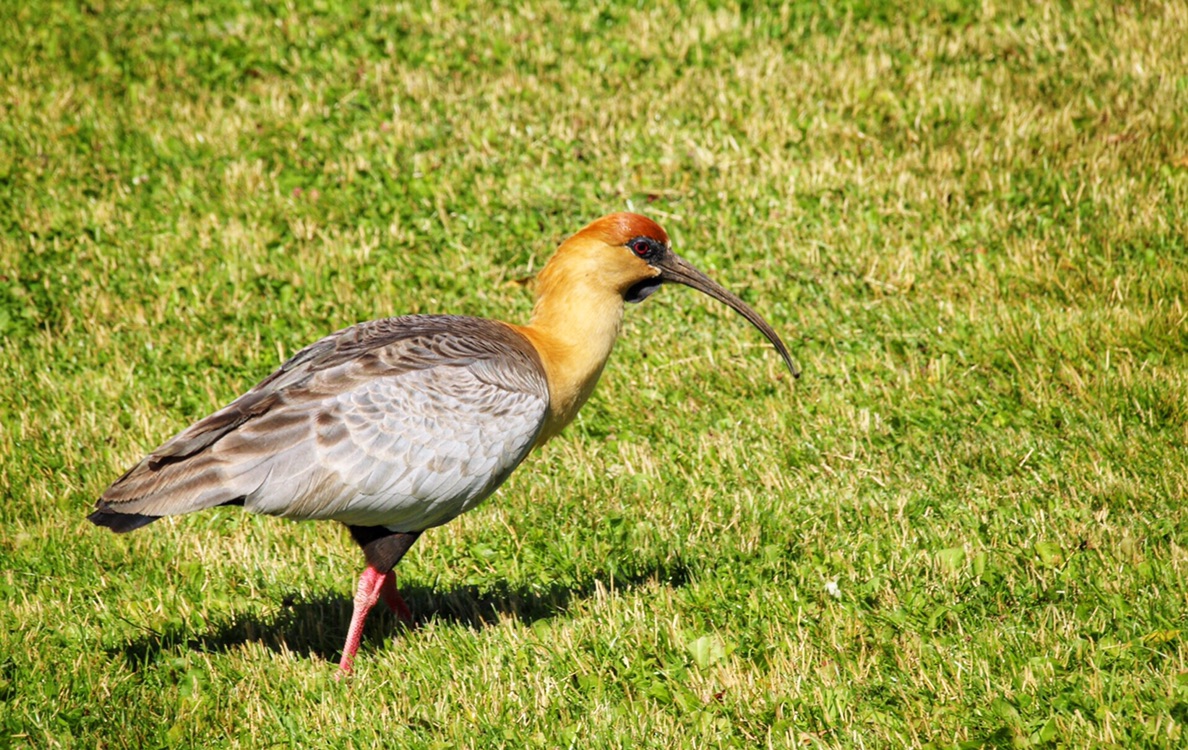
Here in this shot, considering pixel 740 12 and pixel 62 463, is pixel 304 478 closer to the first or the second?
pixel 62 463

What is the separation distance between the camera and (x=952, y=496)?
5.74 m

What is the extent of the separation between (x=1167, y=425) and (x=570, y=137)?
4.73 metres

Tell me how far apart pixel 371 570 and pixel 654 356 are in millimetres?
2688

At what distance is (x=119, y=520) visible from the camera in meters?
4.73

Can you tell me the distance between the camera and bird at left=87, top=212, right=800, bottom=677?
15.8 ft

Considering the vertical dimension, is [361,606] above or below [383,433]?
below

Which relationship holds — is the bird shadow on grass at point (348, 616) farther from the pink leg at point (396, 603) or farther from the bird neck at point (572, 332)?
the bird neck at point (572, 332)

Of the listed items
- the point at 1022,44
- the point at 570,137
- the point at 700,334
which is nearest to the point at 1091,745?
the point at 700,334

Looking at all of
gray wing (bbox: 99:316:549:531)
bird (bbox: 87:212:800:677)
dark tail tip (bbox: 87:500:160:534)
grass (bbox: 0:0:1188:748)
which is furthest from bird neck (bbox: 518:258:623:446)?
dark tail tip (bbox: 87:500:160:534)

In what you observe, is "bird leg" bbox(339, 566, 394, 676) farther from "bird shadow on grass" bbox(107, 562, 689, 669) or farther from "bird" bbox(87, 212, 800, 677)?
"bird shadow on grass" bbox(107, 562, 689, 669)

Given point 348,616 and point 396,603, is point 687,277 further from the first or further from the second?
point 348,616

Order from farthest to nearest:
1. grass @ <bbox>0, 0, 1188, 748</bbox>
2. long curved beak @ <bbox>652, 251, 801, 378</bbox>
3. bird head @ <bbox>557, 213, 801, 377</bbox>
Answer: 1. long curved beak @ <bbox>652, 251, 801, 378</bbox>
2. bird head @ <bbox>557, 213, 801, 377</bbox>
3. grass @ <bbox>0, 0, 1188, 748</bbox>

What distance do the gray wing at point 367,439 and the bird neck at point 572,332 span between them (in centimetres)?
21

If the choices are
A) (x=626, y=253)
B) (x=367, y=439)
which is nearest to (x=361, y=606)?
(x=367, y=439)
